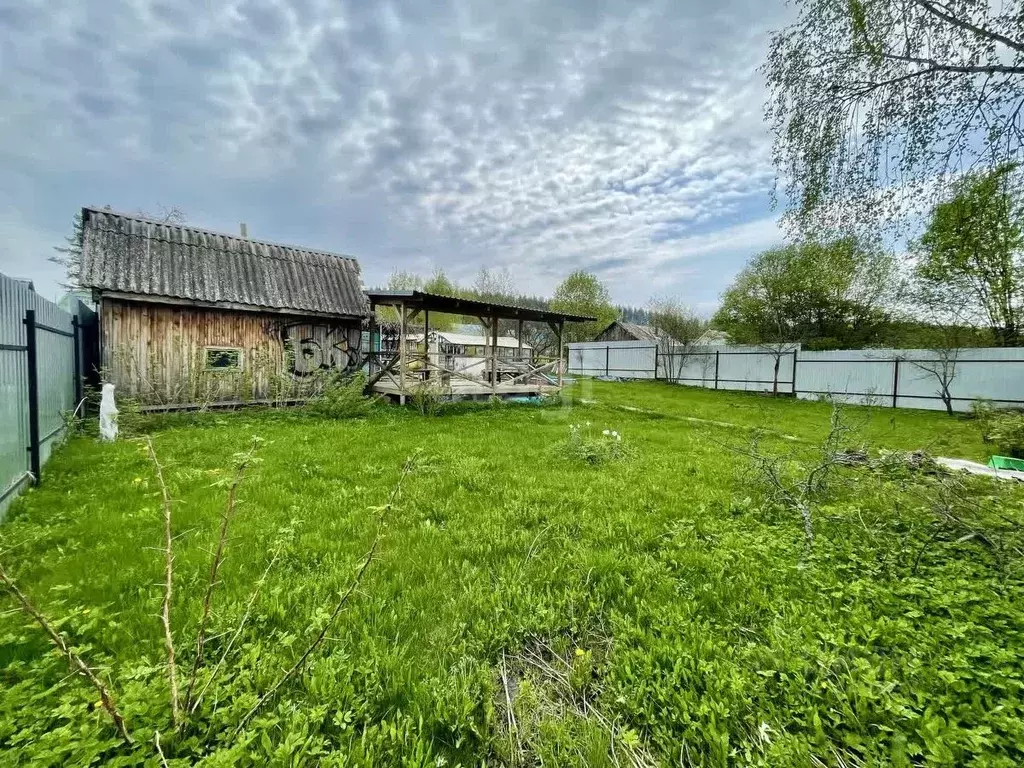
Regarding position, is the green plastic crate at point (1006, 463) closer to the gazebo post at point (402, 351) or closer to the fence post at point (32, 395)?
the gazebo post at point (402, 351)

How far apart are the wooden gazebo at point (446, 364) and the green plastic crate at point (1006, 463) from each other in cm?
791

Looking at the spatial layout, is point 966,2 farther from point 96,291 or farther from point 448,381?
point 96,291

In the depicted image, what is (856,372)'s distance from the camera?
48.0 feet

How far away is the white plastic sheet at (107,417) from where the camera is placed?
6391mm

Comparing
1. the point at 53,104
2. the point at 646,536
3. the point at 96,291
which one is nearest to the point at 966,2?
the point at 646,536

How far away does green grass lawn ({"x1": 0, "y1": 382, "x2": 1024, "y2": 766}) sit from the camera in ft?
4.93

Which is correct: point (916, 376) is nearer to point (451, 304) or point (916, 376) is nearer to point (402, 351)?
point (451, 304)

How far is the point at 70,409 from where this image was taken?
6.73 m

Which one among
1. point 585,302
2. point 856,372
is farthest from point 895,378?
point 585,302

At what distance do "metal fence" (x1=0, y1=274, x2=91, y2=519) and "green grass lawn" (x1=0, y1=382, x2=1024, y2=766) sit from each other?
1.03 ft

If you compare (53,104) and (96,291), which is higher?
(53,104)

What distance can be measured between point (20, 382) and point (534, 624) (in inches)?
212

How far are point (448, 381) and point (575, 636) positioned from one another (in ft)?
31.7

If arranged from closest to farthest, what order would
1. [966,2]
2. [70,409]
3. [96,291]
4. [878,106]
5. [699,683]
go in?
[699,683] < [966,2] < [878,106] < [70,409] < [96,291]
